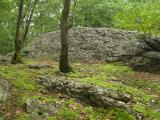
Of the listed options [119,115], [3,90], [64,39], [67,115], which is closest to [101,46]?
[64,39]

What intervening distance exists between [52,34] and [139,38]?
8.16m

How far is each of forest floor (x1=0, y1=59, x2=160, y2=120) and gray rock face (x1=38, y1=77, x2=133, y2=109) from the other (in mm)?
229

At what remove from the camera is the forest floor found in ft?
33.5

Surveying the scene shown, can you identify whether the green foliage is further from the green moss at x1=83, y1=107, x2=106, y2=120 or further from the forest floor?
the green moss at x1=83, y1=107, x2=106, y2=120

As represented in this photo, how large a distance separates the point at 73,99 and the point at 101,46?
12.0m

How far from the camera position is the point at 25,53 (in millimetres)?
24156

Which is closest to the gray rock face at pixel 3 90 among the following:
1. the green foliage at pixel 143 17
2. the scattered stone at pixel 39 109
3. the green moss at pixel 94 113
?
the scattered stone at pixel 39 109

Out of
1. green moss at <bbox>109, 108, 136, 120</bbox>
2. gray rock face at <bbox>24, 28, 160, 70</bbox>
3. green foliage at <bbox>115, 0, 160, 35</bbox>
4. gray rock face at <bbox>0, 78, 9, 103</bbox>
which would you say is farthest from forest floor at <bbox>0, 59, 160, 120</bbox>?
gray rock face at <bbox>24, 28, 160, 70</bbox>

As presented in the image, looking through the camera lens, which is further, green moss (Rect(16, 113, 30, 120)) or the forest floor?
the forest floor

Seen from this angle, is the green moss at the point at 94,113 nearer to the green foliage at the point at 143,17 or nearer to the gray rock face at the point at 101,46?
the green foliage at the point at 143,17

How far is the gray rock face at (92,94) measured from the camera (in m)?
10.8

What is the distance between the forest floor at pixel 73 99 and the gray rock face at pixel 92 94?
0.23 metres

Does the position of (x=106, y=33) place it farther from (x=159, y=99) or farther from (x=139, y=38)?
(x=159, y=99)

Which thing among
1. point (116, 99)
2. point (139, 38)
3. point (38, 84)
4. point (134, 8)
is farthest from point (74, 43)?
point (116, 99)
